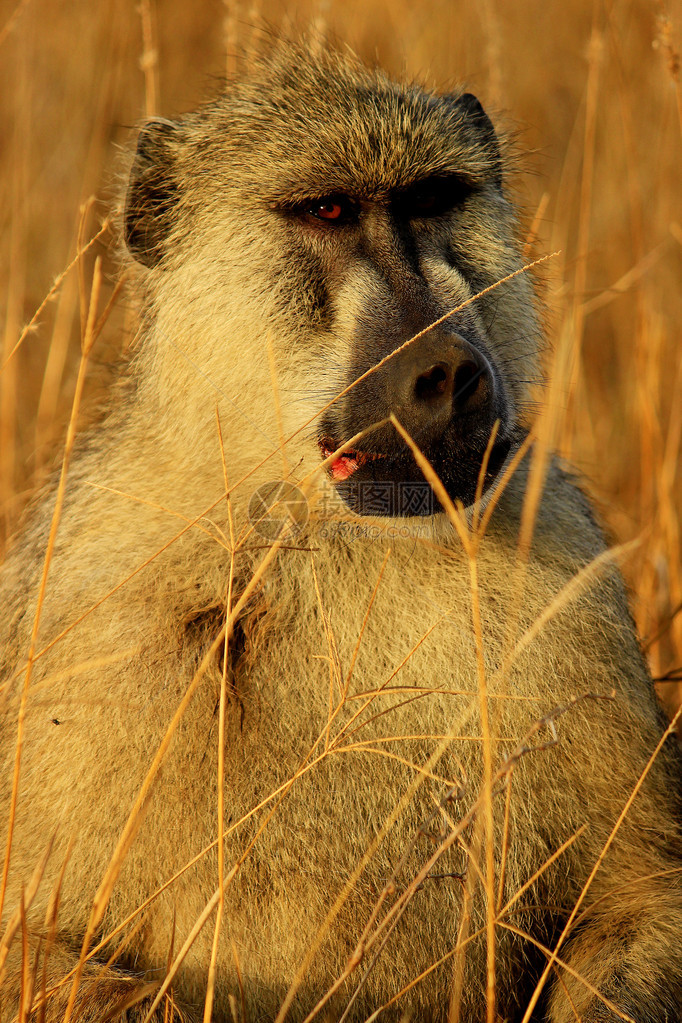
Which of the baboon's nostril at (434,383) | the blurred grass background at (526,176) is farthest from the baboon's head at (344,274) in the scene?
the blurred grass background at (526,176)

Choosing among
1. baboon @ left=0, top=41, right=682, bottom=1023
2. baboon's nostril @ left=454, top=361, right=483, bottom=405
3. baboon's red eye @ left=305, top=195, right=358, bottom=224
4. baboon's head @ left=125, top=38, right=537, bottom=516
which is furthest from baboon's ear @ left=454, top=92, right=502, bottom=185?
baboon's nostril @ left=454, top=361, right=483, bottom=405

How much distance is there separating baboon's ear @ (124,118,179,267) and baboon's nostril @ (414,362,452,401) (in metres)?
0.85

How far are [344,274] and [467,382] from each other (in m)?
0.45

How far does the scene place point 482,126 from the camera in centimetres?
283

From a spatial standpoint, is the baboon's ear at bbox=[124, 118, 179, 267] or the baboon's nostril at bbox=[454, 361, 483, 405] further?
the baboon's ear at bbox=[124, 118, 179, 267]

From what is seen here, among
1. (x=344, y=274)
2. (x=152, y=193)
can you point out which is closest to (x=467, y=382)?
(x=344, y=274)

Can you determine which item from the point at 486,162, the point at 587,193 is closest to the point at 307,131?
the point at 486,162

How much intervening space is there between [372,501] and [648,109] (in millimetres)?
5988

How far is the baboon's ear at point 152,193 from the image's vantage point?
255 cm

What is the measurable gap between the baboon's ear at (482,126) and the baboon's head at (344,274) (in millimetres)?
16

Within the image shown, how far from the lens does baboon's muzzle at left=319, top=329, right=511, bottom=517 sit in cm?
200

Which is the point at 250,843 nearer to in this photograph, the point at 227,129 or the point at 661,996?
the point at 661,996

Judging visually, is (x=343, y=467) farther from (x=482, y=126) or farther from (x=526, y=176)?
(x=526, y=176)

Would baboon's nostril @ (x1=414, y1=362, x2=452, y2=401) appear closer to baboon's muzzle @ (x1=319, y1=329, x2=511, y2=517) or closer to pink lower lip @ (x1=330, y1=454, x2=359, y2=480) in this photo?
baboon's muzzle @ (x1=319, y1=329, x2=511, y2=517)
